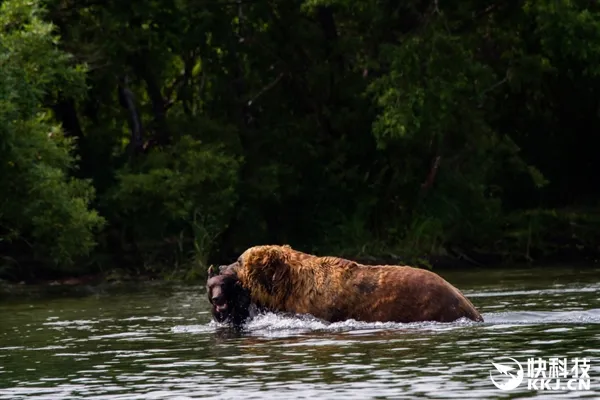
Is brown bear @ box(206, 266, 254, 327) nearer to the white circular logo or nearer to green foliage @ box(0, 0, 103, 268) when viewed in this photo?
the white circular logo

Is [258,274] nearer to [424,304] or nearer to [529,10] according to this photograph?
[424,304]

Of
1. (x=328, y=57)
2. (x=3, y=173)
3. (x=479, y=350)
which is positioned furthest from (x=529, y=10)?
(x=479, y=350)

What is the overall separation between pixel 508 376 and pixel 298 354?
10.7 feet

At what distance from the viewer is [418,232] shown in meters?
42.2

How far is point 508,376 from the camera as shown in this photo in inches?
565

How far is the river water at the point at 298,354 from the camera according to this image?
1413cm

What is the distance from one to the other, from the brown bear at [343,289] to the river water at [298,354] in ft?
0.73

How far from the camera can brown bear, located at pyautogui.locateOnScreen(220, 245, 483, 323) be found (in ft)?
64.4

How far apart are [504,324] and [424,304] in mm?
1063

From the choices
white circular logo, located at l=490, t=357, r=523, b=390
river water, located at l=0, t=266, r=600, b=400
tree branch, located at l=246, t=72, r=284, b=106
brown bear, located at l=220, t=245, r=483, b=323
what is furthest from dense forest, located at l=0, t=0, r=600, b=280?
white circular logo, located at l=490, t=357, r=523, b=390

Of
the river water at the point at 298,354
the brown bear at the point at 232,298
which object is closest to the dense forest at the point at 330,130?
the river water at the point at 298,354

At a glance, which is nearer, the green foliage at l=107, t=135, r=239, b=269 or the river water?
the river water

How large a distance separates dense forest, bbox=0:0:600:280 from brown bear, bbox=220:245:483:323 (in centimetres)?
1777

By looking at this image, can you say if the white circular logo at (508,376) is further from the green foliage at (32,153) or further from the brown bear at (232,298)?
the green foliage at (32,153)
